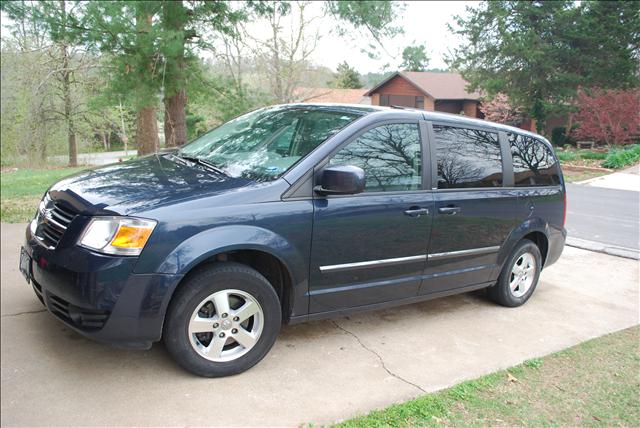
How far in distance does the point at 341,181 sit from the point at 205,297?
1136 mm

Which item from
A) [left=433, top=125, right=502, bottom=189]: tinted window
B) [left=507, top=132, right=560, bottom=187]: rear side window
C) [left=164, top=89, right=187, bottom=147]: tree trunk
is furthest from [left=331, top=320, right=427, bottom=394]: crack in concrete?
[left=164, top=89, right=187, bottom=147]: tree trunk

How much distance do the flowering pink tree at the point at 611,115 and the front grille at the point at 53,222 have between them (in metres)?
6.11

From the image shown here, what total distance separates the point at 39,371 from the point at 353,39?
8.80 m

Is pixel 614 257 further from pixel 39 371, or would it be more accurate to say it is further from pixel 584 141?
pixel 39 371

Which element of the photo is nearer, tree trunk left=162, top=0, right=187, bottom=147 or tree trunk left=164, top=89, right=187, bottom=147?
tree trunk left=162, top=0, right=187, bottom=147

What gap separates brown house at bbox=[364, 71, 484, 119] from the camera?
24.7m

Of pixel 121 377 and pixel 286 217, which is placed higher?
pixel 286 217

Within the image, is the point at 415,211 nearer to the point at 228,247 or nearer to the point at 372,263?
the point at 372,263

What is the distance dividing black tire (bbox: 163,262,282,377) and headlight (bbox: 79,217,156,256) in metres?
0.39

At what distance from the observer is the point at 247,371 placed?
11.1 feet

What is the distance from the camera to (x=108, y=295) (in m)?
2.88

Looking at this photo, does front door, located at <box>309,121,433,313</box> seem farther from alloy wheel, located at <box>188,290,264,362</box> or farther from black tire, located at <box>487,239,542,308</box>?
black tire, located at <box>487,239,542,308</box>

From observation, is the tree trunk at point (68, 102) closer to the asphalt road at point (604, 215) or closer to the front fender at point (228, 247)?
the front fender at point (228, 247)

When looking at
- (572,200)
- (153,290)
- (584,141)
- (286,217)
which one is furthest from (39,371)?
(584,141)
